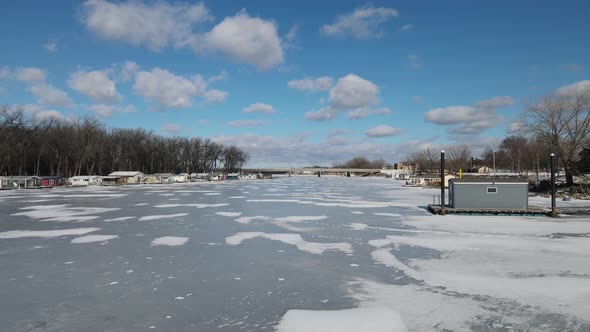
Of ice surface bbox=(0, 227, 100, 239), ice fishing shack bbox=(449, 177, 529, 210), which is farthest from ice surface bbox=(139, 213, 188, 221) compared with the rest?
ice fishing shack bbox=(449, 177, 529, 210)

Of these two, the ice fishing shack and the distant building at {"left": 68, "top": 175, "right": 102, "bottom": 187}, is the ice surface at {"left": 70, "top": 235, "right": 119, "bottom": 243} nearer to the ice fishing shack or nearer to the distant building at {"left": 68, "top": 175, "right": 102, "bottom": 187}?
the ice fishing shack

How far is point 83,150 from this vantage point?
91.6m

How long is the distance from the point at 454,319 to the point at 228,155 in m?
166

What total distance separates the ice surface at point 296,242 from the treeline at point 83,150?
256 ft

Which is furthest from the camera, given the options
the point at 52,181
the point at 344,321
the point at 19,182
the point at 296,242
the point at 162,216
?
the point at 52,181

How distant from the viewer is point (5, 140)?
7500 centimetres

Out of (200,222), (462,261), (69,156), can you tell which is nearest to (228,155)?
(69,156)

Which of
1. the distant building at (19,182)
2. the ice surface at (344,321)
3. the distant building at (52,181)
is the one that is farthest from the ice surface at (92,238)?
the distant building at (52,181)

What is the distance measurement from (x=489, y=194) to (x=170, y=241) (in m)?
21.4

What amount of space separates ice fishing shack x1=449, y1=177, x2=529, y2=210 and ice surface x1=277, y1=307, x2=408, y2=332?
847 inches

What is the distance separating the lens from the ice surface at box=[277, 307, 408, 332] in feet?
20.9

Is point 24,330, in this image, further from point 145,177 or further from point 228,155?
point 228,155

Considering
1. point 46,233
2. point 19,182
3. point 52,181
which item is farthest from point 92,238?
point 52,181

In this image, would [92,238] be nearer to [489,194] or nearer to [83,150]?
[489,194]
